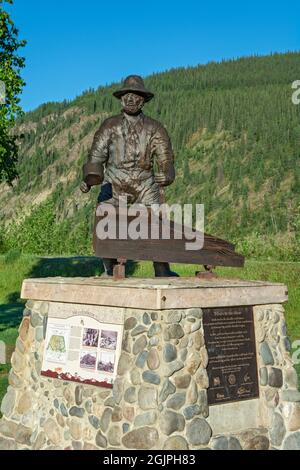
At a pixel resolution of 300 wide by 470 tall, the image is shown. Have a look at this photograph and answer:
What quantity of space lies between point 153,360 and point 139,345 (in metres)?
0.22

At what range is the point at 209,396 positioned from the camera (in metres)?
6.25

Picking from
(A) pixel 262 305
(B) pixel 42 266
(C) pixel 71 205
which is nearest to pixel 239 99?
(C) pixel 71 205

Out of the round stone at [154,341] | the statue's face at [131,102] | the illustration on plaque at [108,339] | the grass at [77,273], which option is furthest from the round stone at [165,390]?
the grass at [77,273]

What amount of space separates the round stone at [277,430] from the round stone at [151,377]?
1.62m

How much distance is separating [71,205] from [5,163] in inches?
3696

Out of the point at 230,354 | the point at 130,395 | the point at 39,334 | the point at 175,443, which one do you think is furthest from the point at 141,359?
the point at 39,334

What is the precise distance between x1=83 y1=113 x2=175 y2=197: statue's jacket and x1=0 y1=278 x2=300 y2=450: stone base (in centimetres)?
135

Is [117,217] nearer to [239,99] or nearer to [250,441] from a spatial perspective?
[250,441]

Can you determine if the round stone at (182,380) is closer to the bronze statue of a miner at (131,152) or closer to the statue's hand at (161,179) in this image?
the bronze statue of a miner at (131,152)

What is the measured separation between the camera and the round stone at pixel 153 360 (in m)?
5.92

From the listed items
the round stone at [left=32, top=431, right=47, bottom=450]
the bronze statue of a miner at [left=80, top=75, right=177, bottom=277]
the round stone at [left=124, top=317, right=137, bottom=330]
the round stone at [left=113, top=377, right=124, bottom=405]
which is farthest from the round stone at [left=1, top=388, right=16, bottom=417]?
the round stone at [left=124, top=317, right=137, bottom=330]

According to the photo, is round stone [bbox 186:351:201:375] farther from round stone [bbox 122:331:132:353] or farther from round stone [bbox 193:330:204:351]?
round stone [bbox 122:331:132:353]

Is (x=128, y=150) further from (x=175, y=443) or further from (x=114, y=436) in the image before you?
(x=175, y=443)

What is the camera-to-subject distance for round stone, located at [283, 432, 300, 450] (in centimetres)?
668
